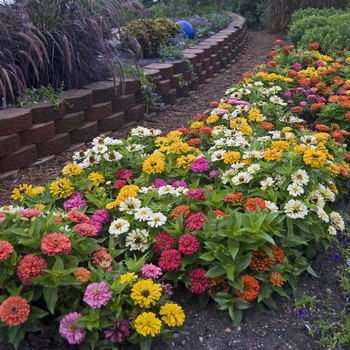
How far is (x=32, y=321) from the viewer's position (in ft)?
6.28

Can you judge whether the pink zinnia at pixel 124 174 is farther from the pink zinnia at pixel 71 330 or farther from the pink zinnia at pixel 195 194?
the pink zinnia at pixel 71 330

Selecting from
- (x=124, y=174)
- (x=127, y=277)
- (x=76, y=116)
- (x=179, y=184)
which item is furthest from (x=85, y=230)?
(x=76, y=116)

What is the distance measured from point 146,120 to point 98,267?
9.55 feet

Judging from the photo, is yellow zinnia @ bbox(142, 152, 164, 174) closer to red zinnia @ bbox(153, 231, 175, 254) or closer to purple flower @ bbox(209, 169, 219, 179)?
purple flower @ bbox(209, 169, 219, 179)

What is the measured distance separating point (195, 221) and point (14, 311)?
848mm

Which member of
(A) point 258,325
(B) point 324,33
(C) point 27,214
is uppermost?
(C) point 27,214

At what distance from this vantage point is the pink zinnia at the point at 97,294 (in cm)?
185

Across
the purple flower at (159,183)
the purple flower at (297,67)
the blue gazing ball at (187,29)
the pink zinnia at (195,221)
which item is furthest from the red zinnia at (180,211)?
the blue gazing ball at (187,29)

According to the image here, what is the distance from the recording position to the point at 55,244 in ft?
6.35

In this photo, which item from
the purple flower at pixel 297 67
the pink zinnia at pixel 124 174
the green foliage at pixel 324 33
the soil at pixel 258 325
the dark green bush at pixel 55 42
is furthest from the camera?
the green foliage at pixel 324 33

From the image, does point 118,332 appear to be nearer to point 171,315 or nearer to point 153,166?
point 171,315

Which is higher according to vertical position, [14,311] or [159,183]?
[14,311]

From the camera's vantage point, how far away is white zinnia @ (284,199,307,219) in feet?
7.75

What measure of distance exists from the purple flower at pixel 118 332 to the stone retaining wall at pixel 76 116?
1.91m
